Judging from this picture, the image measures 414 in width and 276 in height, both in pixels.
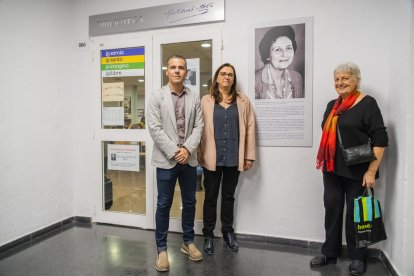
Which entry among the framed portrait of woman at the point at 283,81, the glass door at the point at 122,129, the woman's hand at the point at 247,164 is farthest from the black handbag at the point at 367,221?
the glass door at the point at 122,129

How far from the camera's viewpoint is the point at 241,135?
2604 millimetres

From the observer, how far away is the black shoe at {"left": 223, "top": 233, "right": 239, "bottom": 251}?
268 centimetres

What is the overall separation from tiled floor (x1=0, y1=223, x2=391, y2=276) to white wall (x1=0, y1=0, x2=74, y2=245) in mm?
356

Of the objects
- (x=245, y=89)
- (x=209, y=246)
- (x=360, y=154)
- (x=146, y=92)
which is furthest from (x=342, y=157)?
(x=146, y=92)

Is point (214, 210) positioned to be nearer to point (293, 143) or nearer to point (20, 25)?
point (293, 143)

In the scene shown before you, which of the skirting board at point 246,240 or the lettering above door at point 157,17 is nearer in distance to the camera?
the skirting board at point 246,240

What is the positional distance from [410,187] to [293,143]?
955 millimetres

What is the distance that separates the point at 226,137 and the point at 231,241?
0.96 m

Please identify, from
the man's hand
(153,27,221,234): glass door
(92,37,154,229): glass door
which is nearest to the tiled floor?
(92,37,154,229): glass door

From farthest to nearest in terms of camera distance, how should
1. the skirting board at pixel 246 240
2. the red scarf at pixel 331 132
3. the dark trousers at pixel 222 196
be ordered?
the dark trousers at pixel 222 196, the skirting board at pixel 246 240, the red scarf at pixel 331 132

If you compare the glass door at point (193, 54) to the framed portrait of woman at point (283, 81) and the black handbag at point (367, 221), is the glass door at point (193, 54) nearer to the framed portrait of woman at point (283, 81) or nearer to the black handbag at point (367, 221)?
the framed portrait of woman at point (283, 81)

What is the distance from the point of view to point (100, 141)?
3350 millimetres

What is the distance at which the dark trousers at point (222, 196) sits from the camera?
2.66 m

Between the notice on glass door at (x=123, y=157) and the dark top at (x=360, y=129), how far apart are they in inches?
80.4
